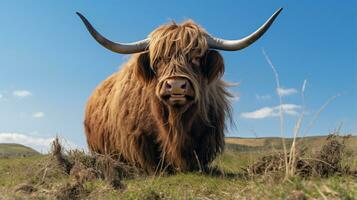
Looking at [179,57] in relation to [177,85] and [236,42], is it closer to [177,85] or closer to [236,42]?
[177,85]

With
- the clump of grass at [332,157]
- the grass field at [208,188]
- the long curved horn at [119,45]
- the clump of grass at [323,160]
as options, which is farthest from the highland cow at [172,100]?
the clump of grass at [332,157]

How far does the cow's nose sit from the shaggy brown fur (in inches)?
6.3

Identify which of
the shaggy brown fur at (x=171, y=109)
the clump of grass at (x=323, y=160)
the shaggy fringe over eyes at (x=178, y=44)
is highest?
the shaggy fringe over eyes at (x=178, y=44)

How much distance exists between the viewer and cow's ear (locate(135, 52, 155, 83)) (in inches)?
322

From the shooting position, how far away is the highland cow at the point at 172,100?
7.41 m

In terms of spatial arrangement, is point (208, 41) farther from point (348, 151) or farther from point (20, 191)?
point (20, 191)

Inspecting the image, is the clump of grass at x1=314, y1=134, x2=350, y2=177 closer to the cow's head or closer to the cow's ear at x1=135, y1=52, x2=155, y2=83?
the cow's head

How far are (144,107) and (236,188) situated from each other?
3.33 metres

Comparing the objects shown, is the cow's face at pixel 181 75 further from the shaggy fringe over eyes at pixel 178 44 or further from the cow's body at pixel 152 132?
the cow's body at pixel 152 132

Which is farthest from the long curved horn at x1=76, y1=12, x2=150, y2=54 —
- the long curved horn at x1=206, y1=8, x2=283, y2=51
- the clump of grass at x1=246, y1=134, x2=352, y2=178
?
the clump of grass at x1=246, y1=134, x2=352, y2=178

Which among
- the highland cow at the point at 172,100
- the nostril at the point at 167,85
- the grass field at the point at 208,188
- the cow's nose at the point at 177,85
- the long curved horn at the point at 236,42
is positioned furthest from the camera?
the long curved horn at the point at 236,42

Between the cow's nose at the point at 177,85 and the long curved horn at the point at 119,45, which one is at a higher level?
the long curved horn at the point at 119,45

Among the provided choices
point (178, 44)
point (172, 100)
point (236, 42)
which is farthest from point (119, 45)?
point (172, 100)

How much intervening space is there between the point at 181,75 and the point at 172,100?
1.22 feet
